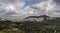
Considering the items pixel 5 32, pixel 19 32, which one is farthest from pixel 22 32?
pixel 5 32

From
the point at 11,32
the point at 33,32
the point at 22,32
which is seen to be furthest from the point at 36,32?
the point at 11,32

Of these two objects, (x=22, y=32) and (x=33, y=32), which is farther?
(x=33, y=32)

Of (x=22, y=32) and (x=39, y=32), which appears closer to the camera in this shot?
(x=22, y=32)

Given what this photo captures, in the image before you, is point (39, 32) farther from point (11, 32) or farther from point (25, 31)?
point (11, 32)

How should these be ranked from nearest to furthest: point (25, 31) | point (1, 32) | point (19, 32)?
point (1, 32) < point (19, 32) < point (25, 31)

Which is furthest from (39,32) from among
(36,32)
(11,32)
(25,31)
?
(11,32)

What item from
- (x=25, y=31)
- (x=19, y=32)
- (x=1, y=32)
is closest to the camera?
(x=1, y=32)

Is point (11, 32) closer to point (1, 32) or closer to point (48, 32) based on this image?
point (1, 32)

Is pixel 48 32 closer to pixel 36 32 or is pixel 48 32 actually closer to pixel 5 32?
pixel 36 32
